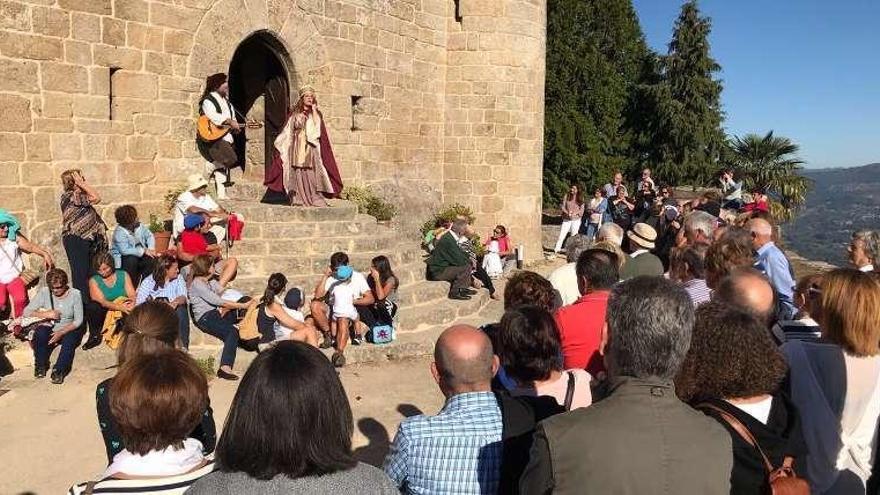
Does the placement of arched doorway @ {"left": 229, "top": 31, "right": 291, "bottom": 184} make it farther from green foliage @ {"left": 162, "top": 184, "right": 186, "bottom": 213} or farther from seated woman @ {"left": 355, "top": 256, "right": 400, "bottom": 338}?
seated woman @ {"left": 355, "top": 256, "right": 400, "bottom": 338}

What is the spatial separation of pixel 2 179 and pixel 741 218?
25.1ft

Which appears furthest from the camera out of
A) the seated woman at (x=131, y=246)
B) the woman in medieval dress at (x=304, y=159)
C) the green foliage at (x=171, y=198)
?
the woman in medieval dress at (x=304, y=159)

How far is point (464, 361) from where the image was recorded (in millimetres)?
2553

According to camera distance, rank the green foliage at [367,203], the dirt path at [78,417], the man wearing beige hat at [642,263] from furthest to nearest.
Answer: the green foliage at [367,203] < the man wearing beige hat at [642,263] < the dirt path at [78,417]

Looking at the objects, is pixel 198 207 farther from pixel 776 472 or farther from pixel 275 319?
pixel 776 472

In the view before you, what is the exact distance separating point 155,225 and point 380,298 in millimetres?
2897

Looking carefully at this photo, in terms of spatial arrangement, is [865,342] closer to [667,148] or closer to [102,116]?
[102,116]

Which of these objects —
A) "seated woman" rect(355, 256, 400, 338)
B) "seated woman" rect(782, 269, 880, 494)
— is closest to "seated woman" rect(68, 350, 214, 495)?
"seated woman" rect(782, 269, 880, 494)

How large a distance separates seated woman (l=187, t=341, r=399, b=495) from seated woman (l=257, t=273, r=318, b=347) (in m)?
4.97

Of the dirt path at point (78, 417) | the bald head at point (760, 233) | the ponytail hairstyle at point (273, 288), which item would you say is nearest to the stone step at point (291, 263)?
the ponytail hairstyle at point (273, 288)

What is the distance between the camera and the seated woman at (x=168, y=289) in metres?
6.84

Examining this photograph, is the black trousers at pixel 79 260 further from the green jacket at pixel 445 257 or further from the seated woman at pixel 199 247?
the green jacket at pixel 445 257

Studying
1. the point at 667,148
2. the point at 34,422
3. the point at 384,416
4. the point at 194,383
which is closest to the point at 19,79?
the point at 34,422

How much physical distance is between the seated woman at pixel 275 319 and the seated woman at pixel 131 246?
1.63 metres
